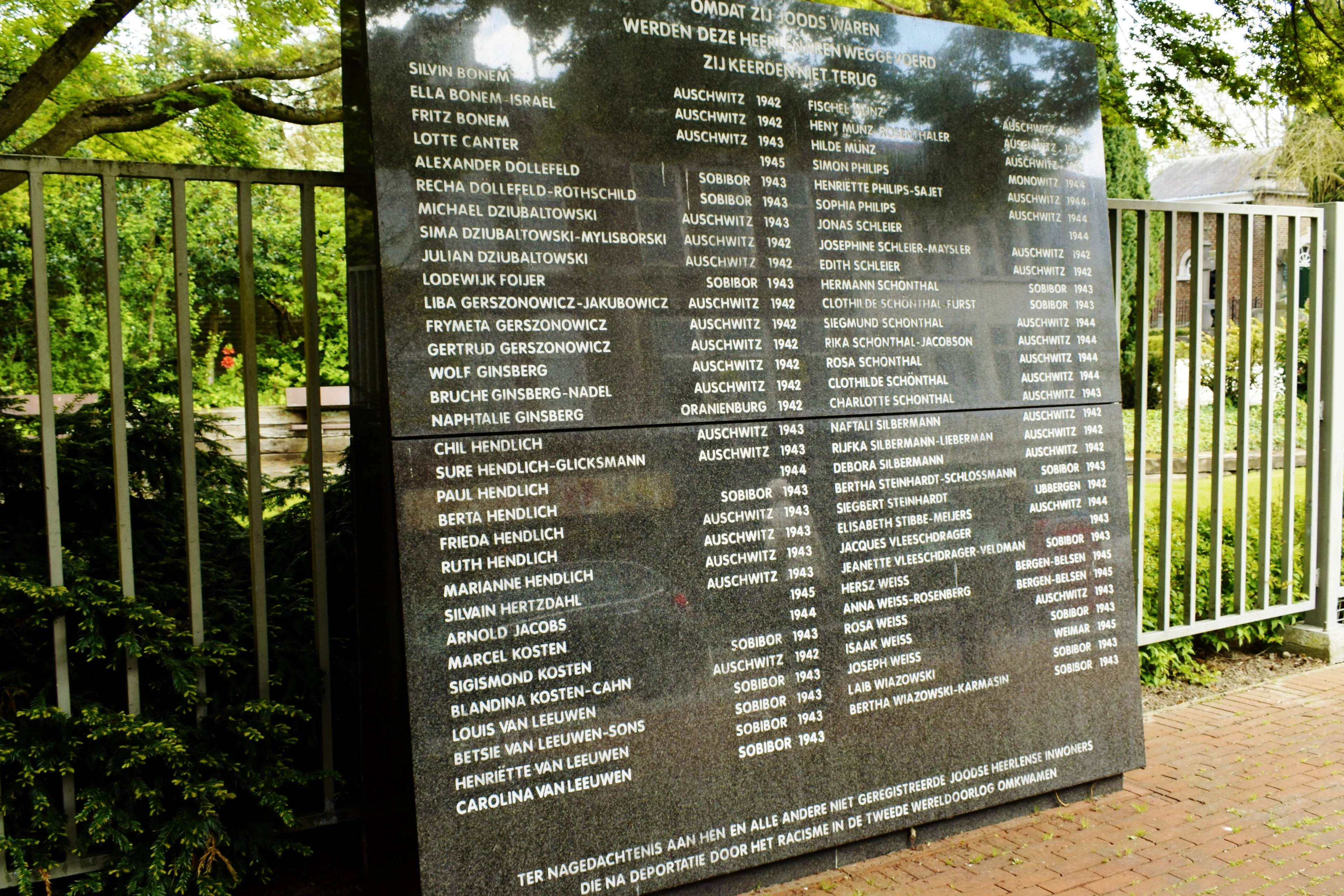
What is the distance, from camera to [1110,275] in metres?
4.55

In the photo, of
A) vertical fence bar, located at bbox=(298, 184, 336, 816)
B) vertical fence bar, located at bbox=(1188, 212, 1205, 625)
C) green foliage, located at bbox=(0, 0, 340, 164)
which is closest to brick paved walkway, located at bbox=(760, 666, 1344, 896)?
vertical fence bar, located at bbox=(1188, 212, 1205, 625)

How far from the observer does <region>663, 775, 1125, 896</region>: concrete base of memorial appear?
353cm

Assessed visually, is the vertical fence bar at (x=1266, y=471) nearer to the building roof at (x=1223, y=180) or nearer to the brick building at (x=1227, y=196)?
the brick building at (x=1227, y=196)

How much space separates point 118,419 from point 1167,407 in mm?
4683

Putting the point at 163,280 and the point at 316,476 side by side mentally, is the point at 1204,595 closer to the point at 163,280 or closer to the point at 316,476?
the point at 316,476

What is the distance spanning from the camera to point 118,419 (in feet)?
10.3

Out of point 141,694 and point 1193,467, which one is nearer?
point 141,694

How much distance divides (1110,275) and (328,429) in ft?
27.4

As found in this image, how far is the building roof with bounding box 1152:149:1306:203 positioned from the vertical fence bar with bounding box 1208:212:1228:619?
81.1ft

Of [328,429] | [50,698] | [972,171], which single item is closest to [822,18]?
[972,171]

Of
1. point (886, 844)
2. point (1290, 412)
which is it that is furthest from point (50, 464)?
point (1290, 412)

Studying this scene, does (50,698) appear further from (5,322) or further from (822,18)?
(5,322)

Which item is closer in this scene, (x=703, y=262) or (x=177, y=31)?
(x=703, y=262)

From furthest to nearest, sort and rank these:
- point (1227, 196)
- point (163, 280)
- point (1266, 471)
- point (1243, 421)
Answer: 1. point (1227, 196)
2. point (163, 280)
3. point (1266, 471)
4. point (1243, 421)
